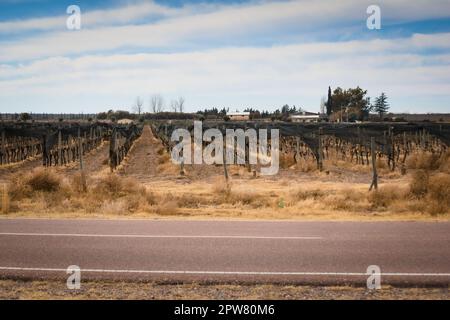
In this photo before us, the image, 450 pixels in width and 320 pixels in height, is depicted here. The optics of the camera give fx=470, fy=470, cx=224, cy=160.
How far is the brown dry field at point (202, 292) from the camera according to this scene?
6258 millimetres

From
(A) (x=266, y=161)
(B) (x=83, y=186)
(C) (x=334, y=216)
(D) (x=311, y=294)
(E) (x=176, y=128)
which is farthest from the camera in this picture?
(E) (x=176, y=128)

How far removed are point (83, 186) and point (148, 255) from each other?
9.80 m

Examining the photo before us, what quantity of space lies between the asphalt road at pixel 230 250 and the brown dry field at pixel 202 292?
0.29 m

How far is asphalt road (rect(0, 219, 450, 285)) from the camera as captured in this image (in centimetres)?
726

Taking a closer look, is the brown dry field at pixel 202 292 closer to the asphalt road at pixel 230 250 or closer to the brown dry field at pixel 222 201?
the asphalt road at pixel 230 250

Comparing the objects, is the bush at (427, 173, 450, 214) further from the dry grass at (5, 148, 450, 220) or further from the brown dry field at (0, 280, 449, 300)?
the brown dry field at (0, 280, 449, 300)

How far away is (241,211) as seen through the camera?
568 inches

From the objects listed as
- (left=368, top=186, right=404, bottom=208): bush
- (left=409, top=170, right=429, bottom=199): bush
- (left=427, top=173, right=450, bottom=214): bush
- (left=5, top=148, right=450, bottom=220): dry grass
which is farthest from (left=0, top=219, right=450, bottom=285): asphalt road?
(left=409, top=170, right=429, bottom=199): bush

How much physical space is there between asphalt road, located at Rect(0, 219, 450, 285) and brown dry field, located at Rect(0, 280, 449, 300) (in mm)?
289

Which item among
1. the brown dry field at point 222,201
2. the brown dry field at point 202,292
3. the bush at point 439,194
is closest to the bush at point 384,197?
the brown dry field at point 222,201

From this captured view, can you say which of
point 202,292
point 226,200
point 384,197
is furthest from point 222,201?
point 202,292

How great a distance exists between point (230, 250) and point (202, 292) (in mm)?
2281
